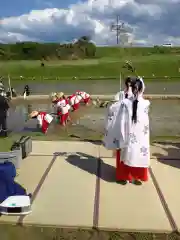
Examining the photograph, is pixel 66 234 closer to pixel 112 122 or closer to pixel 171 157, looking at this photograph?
pixel 112 122

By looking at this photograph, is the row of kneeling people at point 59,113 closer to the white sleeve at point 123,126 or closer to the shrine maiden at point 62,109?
the shrine maiden at point 62,109

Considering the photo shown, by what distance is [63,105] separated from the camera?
504 inches

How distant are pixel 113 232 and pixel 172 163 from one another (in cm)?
316

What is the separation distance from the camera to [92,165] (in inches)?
280

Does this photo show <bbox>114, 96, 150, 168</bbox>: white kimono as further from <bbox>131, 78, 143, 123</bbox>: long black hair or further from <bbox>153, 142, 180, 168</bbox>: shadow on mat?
<bbox>153, 142, 180, 168</bbox>: shadow on mat

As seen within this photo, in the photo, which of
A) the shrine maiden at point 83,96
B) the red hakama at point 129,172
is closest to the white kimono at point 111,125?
the red hakama at point 129,172

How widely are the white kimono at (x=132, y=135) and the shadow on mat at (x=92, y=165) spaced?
68 cm

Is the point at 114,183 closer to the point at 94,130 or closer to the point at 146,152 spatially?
the point at 146,152

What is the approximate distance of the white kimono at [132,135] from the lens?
570cm

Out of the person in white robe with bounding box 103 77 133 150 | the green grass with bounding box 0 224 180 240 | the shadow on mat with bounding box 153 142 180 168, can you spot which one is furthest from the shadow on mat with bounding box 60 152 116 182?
the green grass with bounding box 0 224 180 240

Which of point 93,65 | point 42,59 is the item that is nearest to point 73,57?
point 42,59

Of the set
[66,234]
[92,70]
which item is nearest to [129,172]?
[66,234]

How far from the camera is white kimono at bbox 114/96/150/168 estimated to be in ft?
18.7

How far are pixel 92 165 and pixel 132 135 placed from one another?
163 centimetres
